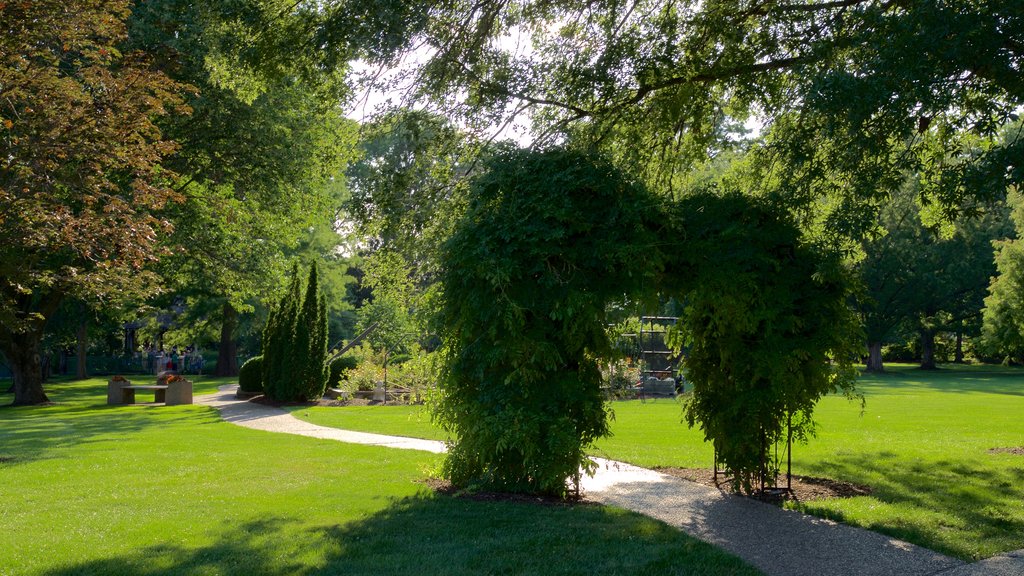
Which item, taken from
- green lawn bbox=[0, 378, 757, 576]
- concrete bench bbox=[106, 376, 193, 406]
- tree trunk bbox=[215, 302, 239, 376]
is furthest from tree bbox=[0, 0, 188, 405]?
tree trunk bbox=[215, 302, 239, 376]

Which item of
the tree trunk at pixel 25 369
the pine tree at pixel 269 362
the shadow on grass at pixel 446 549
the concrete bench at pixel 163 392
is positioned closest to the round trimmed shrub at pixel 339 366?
the pine tree at pixel 269 362

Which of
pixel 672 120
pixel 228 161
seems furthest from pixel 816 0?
pixel 228 161

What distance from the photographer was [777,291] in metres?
8.31

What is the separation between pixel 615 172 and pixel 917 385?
29.1 meters

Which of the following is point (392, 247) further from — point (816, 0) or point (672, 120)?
point (816, 0)

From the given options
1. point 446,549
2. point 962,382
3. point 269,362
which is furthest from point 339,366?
point 962,382

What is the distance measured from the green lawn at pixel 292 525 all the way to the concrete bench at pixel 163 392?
12.4 metres

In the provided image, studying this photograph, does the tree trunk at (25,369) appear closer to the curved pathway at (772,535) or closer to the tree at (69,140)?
the tree at (69,140)

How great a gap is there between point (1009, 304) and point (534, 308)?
19236 millimetres

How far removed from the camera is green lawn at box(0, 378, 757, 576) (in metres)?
5.79

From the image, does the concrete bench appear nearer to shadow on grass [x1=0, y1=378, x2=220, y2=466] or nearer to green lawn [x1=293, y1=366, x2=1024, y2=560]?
shadow on grass [x1=0, y1=378, x2=220, y2=466]

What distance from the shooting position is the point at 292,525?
23.0 ft

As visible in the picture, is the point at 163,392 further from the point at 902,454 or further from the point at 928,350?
the point at 928,350

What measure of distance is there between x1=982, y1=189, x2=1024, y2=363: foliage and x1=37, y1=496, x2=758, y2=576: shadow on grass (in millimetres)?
14916
